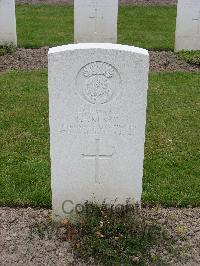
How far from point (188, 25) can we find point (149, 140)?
515cm

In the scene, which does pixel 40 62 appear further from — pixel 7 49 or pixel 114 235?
pixel 114 235

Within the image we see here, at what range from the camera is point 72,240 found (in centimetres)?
437

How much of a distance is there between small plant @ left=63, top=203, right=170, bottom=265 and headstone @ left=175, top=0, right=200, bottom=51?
7163 mm

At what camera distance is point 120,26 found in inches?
533

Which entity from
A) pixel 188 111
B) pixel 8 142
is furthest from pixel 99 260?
pixel 188 111

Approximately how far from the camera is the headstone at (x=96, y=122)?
408 cm

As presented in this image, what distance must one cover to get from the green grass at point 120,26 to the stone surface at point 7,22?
0.56 metres

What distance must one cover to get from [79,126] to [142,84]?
0.63 meters

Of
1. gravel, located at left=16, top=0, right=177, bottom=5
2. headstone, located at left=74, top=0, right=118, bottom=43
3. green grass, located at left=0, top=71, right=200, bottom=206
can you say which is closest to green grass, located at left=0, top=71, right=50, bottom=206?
green grass, located at left=0, top=71, right=200, bottom=206

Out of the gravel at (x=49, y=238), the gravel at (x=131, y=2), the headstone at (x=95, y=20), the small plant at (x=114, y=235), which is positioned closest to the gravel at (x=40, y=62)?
the headstone at (x=95, y=20)

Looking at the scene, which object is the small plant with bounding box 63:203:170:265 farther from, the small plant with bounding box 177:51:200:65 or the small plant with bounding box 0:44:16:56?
the small plant with bounding box 0:44:16:56

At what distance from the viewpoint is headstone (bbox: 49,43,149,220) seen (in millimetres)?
4078

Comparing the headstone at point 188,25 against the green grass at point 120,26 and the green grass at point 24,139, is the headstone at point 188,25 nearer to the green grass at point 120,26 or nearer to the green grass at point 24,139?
the green grass at point 120,26

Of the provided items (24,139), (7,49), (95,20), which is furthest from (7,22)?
(24,139)
